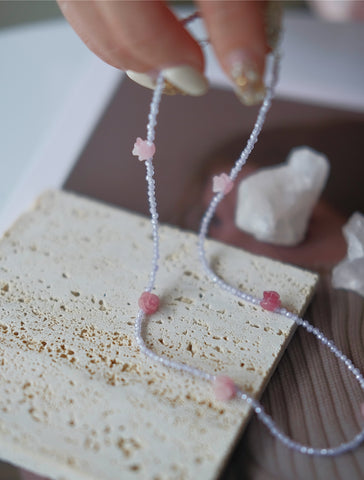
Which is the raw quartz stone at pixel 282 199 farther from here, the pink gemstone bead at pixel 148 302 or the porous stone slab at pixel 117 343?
the pink gemstone bead at pixel 148 302

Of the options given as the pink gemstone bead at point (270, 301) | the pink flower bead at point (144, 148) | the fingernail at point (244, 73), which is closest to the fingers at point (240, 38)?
the fingernail at point (244, 73)

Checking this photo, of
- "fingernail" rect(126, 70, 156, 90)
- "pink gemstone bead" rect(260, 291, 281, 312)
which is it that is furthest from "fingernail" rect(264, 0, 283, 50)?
"pink gemstone bead" rect(260, 291, 281, 312)

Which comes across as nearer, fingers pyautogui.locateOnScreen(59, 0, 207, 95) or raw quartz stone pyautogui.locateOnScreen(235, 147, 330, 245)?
fingers pyautogui.locateOnScreen(59, 0, 207, 95)

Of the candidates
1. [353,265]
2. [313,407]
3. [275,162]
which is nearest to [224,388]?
[313,407]

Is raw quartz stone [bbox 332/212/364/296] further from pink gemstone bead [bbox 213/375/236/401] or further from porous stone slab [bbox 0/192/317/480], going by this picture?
pink gemstone bead [bbox 213/375/236/401]

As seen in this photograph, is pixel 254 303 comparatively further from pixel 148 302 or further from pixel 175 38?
pixel 175 38

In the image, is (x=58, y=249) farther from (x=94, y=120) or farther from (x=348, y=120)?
(x=348, y=120)
